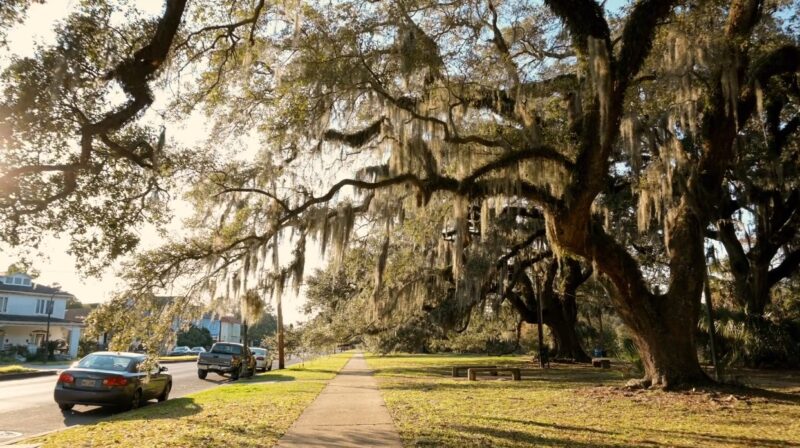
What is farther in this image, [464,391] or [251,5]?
[464,391]

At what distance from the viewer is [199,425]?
7770 mm

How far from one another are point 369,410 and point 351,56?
19.5ft

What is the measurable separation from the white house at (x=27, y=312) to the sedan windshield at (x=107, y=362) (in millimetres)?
28330

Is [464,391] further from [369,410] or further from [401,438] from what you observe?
[401,438]

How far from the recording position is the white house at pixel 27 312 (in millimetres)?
36188

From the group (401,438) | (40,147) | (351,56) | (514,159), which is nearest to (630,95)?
(514,159)

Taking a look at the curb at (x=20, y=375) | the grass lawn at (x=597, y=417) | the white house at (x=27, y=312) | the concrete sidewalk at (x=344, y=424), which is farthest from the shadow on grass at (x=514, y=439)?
the white house at (x=27, y=312)

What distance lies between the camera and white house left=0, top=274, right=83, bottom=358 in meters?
36.2

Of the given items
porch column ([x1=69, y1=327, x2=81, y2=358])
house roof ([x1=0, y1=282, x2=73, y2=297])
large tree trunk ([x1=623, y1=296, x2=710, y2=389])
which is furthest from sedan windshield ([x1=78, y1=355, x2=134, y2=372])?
porch column ([x1=69, y1=327, x2=81, y2=358])

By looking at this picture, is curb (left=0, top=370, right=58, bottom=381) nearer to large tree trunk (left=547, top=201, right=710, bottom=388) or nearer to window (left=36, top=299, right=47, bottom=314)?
large tree trunk (left=547, top=201, right=710, bottom=388)

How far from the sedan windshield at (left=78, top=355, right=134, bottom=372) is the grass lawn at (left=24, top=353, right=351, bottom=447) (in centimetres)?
112

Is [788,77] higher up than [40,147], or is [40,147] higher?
[788,77]

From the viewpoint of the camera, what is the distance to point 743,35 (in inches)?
379

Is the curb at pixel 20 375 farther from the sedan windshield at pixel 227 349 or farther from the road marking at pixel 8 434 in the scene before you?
the road marking at pixel 8 434
